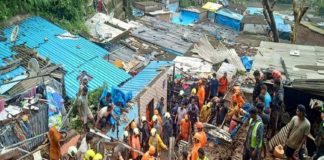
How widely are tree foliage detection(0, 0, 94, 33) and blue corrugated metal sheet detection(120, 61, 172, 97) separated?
484 cm

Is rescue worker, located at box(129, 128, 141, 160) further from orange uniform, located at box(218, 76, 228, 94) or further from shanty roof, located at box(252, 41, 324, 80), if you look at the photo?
orange uniform, located at box(218, 76, 228, 94)

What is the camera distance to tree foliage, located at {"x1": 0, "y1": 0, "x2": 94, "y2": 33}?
1683 centimetres

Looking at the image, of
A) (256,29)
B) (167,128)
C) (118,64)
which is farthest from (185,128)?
(256,29)

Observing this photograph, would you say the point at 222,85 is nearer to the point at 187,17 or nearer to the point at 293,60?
the point at 293,60

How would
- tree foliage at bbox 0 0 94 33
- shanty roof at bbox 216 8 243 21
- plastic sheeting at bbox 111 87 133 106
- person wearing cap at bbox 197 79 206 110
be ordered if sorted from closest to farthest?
plastic sheeting at bbox 111 87 133 106 → person wearing cap at bbox 197 79 206 110 → tree foliage at bbox 0 0 94 33 → shanty roof at bbox 216 8 243 21

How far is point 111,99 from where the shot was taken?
1225 cm

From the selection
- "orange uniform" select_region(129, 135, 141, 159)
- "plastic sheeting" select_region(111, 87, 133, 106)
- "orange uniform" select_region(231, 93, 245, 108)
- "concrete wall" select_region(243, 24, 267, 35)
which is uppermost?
"plastic sheeting" select_region(111, 87, 133, 106)

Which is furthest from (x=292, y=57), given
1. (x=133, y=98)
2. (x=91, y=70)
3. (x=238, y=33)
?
(x=238, y=33)

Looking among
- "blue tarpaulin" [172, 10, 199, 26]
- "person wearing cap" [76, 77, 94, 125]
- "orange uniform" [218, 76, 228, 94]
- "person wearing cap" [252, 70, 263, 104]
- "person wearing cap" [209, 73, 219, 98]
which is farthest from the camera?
"blue tarpaulin" [172, 10, 199, 26]

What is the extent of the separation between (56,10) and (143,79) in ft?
23.7

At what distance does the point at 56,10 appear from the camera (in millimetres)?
19562

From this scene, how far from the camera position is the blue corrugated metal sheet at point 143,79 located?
14.1 meters

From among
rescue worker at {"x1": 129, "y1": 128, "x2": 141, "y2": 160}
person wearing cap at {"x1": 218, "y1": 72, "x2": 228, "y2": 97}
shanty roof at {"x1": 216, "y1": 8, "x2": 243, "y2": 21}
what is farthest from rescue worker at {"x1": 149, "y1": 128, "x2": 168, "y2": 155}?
shanty roof at {"x1": 216, "y1": 8, "x2": 243, "y2": 21}

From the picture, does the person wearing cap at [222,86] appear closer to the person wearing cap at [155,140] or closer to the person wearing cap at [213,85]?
the person wearing cap at [213,85]
